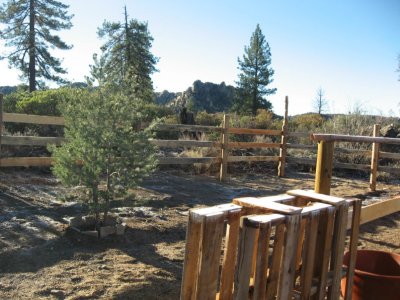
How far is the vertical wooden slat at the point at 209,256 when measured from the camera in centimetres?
219

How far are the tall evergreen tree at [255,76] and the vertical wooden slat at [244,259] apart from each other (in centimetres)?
3782

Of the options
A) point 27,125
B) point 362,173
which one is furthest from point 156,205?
point 362,173

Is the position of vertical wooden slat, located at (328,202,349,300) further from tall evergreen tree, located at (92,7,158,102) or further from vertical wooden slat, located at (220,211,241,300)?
tall evergreen tree, located at (92,7,158,102)

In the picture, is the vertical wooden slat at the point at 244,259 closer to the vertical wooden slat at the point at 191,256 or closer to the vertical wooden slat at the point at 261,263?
the vertical wooden slat at the point at 261,263

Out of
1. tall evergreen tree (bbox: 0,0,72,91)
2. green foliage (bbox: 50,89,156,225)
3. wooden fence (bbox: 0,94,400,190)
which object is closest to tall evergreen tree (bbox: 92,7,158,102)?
tall evergreen tree (bbox: 0,0,72,91)

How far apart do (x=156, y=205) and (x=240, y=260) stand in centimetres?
475

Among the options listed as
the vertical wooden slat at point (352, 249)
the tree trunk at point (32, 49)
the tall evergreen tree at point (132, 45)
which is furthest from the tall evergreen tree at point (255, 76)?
the vertical wooden slat at point (352, 249)

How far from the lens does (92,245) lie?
4680mm

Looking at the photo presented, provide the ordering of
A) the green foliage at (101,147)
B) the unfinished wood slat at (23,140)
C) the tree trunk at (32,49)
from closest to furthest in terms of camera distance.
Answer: the green foliage at (101,147), the unfinished wood slat at (23,140), the tree trunk at (32,49)

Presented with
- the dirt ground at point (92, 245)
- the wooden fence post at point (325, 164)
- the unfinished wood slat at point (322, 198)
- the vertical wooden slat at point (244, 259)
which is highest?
the wooden fence post at point (325, 164)

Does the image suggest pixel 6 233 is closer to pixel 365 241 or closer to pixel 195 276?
pixel 195 276

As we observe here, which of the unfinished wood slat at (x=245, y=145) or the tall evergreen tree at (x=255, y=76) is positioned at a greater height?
the tall evergreen tree at (x=255, y=76)

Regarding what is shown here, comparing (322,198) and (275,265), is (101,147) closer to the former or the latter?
(322,198)

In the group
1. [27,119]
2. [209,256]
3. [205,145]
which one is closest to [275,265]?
Answer: [209,256]
